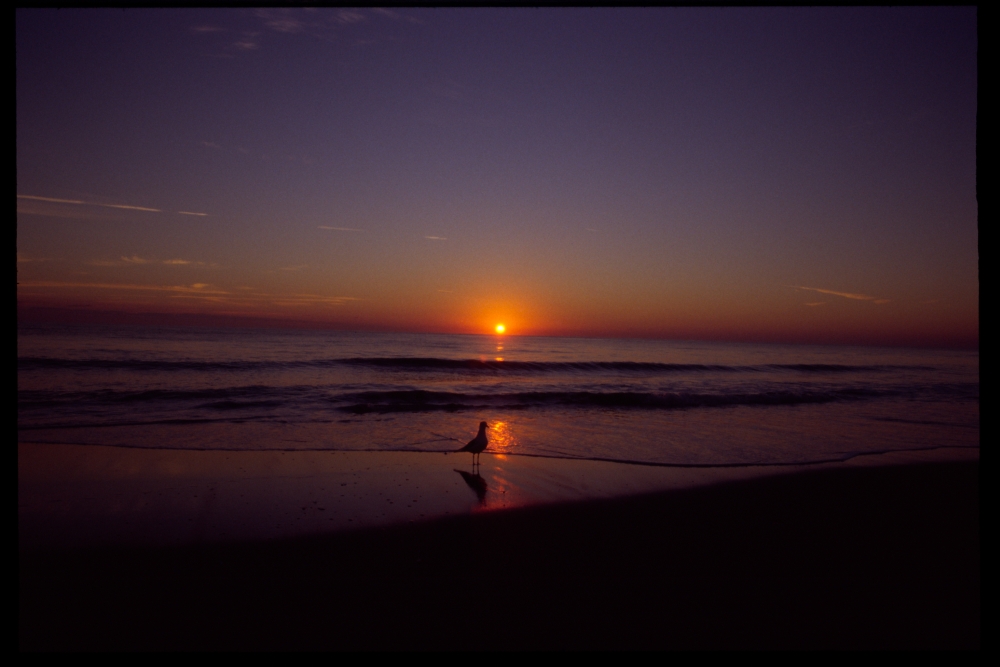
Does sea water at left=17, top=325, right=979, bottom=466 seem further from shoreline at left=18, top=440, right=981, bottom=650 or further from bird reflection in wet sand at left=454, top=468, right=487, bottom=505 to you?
shoreline at left=18, top=440, right=981, bottom=650

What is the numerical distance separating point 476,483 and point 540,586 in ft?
10.0

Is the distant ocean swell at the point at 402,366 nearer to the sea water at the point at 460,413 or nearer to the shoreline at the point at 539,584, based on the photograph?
the sea water at the point at 460,413

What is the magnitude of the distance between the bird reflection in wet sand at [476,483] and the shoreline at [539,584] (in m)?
0.52

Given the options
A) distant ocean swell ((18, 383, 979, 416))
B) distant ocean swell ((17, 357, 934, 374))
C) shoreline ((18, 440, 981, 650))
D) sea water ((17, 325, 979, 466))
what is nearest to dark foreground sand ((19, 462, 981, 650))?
shoreline ((18, 440, 981, 650))

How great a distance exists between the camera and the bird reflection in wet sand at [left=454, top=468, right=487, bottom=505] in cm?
644

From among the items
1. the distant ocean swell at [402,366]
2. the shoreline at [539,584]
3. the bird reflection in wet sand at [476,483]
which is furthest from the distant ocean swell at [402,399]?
the shoreline at [539,584]

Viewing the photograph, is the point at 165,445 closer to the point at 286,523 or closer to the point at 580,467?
the point at 286,523

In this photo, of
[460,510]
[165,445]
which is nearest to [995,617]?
[460,510]

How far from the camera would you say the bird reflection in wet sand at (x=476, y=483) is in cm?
644

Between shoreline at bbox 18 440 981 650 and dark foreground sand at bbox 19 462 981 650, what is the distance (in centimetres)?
2

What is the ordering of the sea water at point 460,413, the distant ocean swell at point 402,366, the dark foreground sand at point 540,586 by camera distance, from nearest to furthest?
1. the dark foreground sand at point 540,586
2. the sea water at point 460,413
3. the distant ocean swell at point 402,366

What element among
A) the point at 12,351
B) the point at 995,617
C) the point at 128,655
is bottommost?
the point at 128,655

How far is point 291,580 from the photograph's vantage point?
416 centimetres

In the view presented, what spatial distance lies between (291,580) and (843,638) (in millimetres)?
3956
